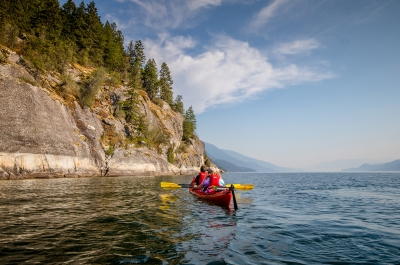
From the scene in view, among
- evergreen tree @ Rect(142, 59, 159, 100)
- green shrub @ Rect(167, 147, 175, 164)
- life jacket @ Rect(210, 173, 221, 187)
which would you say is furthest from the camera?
evergreen tree @ Rect(142, 59, 159, 100)

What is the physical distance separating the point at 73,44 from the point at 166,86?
34534 mm

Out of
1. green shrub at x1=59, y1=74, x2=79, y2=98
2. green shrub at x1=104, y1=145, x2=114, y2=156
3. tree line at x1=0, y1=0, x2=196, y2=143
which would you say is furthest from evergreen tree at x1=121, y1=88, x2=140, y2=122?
green shrub at x1=104, y1=145, x2=114, y2=156

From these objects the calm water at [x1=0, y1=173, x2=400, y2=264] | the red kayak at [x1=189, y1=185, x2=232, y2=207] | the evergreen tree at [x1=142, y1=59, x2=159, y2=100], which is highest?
the evergreen tree at [x1=142, y1=59, x2=159, y2=100]

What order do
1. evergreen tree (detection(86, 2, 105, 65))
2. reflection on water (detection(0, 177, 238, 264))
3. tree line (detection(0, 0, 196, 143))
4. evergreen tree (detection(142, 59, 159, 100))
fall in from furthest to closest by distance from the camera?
evergreen tree (detection(142, 59, 159, 100)), evergreen tree (detection(86, 2, 105, 65)), tree line (detection(0, 0, 196, 143)), reflection on water (detection(0, 177, 238, 264))

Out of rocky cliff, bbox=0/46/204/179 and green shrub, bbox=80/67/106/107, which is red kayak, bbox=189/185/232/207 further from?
green shrub, bbox=80/67/106/107

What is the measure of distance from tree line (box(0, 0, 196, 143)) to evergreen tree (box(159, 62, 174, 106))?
8.17 feet

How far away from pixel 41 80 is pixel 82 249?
38.2 metres

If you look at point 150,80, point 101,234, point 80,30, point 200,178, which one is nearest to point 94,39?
point 80,30

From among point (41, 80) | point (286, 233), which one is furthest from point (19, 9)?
point (286, 233)

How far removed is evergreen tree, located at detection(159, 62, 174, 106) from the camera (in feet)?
266

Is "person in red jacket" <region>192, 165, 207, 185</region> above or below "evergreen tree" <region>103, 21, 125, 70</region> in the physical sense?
below

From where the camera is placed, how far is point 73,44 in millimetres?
52375

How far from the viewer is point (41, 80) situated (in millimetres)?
35125

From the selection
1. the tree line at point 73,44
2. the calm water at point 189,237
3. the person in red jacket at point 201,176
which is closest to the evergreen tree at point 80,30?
the tree line at point 73,44
